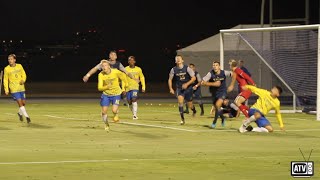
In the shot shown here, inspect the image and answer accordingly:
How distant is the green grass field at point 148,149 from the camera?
582 inches

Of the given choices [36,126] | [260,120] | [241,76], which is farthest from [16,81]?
[260,120]

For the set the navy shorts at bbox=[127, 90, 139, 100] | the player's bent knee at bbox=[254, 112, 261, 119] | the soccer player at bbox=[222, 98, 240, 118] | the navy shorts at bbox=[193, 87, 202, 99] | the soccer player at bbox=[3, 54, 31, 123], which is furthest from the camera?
the navy shorts at bbox=[193, 87, 202, 99]

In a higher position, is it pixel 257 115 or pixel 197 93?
pixel 257 115

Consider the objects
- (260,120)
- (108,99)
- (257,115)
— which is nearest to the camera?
(257,115)

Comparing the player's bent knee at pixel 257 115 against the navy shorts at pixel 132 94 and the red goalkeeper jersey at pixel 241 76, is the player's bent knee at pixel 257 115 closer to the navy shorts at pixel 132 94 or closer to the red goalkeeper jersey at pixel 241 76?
the red goalkeeper jersey at pixel 241 76

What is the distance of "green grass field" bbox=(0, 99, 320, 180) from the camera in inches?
582

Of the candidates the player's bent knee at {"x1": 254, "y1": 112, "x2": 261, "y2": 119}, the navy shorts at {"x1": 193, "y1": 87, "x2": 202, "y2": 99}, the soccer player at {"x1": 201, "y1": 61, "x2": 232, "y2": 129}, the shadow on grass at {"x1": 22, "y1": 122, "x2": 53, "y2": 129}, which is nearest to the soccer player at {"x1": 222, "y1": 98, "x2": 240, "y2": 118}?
the soccer player at {"x1": 201, "y1": 61, "x2": 232, "y2": 129}

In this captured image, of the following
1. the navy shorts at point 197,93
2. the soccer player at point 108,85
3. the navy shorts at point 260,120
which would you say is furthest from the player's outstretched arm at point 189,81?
the navy shorts at point 197,93

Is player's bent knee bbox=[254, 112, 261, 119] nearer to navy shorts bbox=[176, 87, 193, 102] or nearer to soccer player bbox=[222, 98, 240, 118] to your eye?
soccer player bbox=[222, 98, 240, 118]

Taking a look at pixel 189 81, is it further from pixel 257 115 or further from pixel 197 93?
pixel 197 93

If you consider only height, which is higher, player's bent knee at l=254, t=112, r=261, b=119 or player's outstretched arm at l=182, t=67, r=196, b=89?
player's outstretched arm at l=182, t=67, r=196, b=89

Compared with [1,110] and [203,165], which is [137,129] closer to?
[203,165]

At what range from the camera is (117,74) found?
23.6 meters

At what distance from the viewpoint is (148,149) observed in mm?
18562
